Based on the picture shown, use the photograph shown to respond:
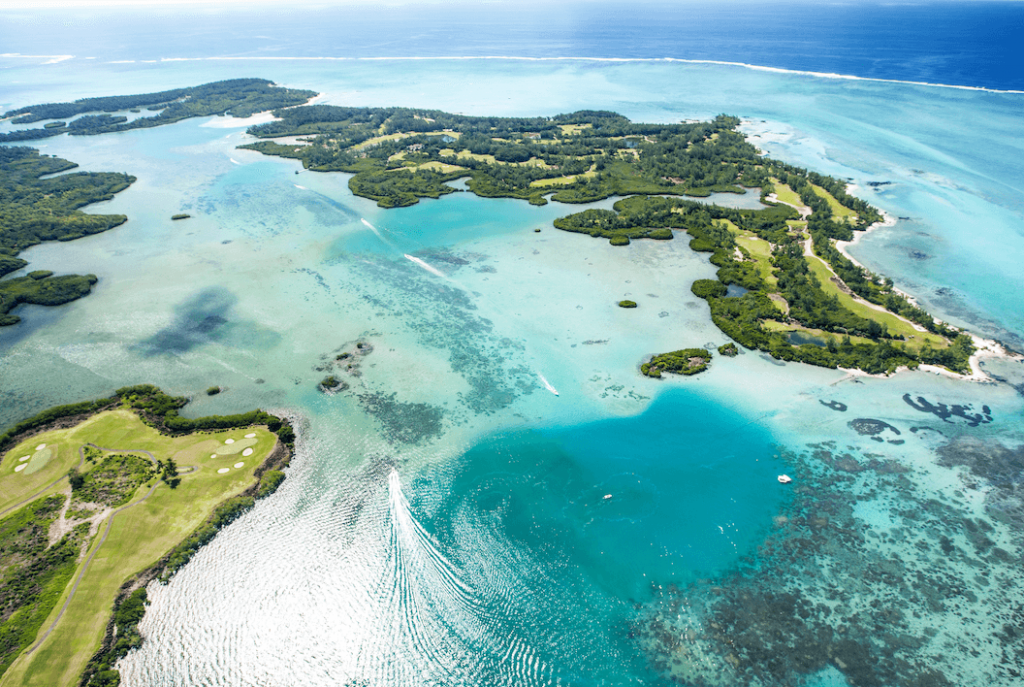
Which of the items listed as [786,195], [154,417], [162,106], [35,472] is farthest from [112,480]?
[162,106]

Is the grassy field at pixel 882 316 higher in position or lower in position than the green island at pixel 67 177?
lower

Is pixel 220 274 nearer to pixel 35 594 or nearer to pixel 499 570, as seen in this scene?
pixel 35 594

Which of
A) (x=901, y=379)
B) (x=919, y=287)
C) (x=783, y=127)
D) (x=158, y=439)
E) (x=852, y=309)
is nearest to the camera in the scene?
(x=158, y=439)

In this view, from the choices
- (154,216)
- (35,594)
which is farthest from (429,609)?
(154,216)

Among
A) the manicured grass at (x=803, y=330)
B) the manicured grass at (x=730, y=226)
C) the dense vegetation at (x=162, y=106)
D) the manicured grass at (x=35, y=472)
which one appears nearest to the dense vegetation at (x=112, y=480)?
the manicured grass at (x=35, y=472)

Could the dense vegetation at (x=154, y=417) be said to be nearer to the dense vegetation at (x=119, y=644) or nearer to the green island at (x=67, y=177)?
the dense vegetation at (x=119, y=644)

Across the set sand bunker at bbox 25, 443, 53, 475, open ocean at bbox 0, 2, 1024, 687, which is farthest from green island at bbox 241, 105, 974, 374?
Answer: sand bunker at bbox 25, 443, 53, 475
